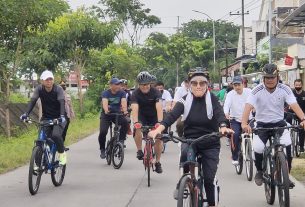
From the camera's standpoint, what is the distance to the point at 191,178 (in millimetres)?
5715

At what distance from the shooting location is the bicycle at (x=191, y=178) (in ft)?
18.0

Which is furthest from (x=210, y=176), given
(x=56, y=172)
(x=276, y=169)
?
(x=56, y=172)

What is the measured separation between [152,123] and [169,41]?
58.5 m

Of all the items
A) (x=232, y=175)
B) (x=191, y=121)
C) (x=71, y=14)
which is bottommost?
(x=232, y=175)

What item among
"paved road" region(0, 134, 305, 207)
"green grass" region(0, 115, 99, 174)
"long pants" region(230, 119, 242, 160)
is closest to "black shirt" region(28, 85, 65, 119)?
"paved road" region(0, 134, 305, 207)

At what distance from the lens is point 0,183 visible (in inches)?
380

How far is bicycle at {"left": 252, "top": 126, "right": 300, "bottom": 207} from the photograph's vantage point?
6824 mm

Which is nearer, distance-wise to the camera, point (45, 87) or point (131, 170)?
point (45, 87)

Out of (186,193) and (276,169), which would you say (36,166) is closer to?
(276,169)

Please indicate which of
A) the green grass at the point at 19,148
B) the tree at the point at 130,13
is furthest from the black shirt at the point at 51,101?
the tree at the point at 130,13

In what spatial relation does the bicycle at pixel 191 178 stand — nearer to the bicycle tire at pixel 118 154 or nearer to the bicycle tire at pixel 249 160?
the bicycle tire at pixel 249 160

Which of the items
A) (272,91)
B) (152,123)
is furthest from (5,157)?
(272,91)

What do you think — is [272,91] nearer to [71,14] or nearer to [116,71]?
[71,14]

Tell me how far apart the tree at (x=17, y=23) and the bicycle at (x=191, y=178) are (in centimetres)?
1019
